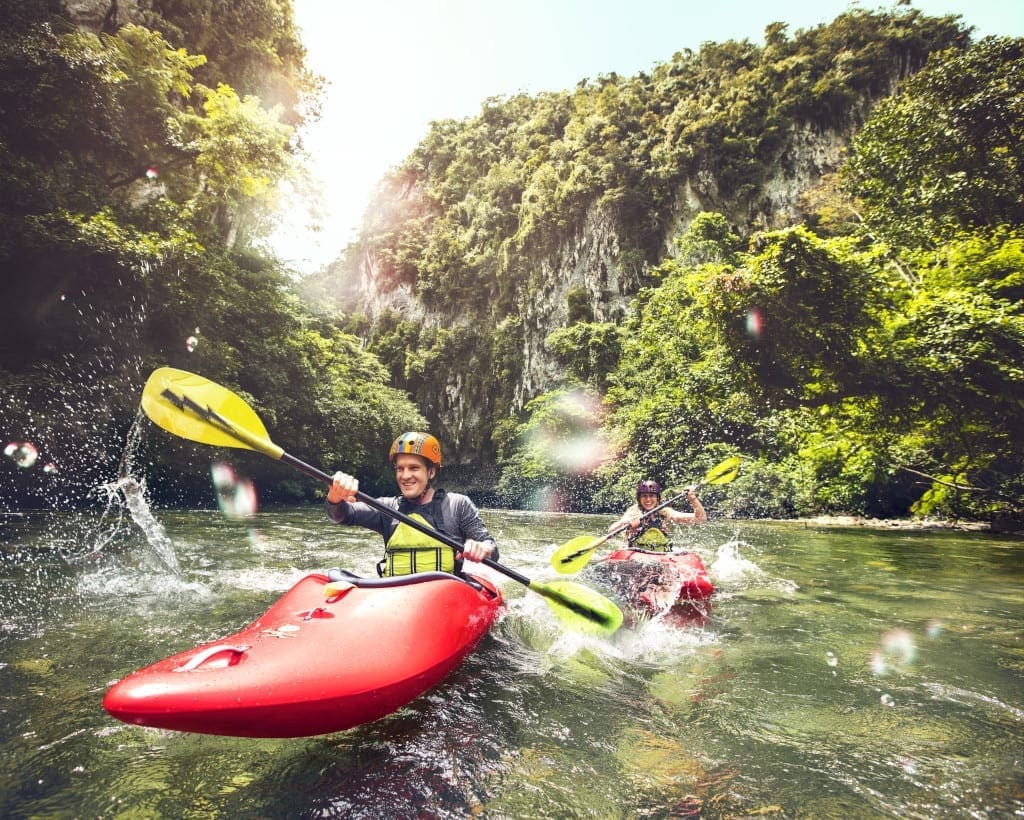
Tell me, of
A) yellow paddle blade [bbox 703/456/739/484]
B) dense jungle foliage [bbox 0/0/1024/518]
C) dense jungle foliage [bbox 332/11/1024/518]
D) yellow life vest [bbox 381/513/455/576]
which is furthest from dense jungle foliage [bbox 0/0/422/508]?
dense jungle foliage [bbox 332/11/1024/518]

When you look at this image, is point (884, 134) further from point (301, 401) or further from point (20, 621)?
point (301, 401)

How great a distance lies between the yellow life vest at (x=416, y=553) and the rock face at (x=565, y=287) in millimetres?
22424

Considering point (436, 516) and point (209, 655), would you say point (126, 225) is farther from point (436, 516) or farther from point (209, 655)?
point (209, 655)

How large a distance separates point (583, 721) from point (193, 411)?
105 inches

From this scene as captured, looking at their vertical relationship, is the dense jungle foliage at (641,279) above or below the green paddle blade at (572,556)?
above

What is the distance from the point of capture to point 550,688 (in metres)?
2.57

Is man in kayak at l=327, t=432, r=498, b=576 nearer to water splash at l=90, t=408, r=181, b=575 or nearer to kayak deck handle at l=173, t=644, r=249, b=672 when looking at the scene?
kayak deck handle at l=173, t=644, r=249, b=672

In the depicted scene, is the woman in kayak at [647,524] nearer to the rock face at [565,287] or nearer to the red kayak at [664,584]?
the red kayak at [664,584]

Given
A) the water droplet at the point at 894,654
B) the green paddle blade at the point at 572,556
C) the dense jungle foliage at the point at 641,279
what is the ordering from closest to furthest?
1. the water droplet at the point at 894,654
2. the green paddle blade at the point at 572,556
3. the dense jungle foliage at the point at 641,279

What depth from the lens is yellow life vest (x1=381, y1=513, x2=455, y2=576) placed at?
3.06 meters

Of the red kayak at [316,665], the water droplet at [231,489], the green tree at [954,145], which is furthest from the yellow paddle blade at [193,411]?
the water droplet at [231,489]

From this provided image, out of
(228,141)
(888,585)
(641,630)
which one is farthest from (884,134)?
(228,141)

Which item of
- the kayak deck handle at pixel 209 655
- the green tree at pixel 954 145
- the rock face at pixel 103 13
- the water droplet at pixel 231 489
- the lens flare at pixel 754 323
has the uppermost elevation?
the rock face at pixel 103 13

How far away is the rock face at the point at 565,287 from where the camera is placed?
2133 centimetres
